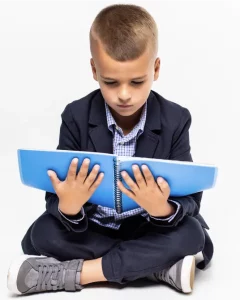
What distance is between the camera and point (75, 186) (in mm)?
1881

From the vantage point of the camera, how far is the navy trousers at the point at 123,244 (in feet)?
6.33

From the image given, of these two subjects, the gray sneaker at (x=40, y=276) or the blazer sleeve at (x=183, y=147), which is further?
the blazer sleeve at (x=183, y=147)

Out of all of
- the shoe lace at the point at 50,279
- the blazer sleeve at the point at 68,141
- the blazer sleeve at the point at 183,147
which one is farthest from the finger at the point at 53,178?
the blazer sleeve at the point at 183,147

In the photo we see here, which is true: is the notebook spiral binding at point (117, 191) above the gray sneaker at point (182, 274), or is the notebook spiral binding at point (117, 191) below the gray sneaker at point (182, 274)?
above

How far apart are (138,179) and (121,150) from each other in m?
0.21

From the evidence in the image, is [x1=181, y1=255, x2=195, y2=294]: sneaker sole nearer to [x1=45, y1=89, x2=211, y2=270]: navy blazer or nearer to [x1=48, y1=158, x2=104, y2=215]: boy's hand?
[x1=45, y1=89, x2=211, y2=270]: navy blazer

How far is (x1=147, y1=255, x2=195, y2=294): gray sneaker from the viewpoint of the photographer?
1894 millimetres

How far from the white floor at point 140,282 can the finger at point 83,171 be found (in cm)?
27

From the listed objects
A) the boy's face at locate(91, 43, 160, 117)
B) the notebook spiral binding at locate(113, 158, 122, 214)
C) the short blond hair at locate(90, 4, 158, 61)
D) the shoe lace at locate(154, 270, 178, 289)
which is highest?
the short blond hair at locate(90, 4, 158, 61)

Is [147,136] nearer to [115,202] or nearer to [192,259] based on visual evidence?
[115,202]

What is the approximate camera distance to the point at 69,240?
2.00 m

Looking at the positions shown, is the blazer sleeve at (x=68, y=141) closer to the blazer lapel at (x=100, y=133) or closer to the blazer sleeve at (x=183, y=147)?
the blazer lapel at (x=100, y=133)

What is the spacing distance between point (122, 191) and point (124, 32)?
0.36m

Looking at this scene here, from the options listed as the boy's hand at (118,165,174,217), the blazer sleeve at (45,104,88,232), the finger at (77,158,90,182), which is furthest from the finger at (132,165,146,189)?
the blazer sleeve at (45,104,88,232)
